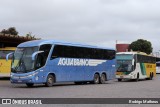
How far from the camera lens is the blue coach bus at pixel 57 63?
967 inches

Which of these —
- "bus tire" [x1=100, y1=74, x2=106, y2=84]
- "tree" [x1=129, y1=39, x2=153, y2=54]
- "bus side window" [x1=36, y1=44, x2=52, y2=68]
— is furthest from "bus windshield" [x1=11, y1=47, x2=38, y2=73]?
"tree" [x1=129, y1=39, x2=153, y2=54]

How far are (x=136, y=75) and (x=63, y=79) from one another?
1323 cm

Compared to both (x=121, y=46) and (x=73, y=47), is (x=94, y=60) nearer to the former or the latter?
(x=73, y=47)

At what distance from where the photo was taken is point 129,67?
125ft

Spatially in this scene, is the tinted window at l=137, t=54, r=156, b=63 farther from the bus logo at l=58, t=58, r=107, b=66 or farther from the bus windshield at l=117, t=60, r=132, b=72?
the bus logo at l=58, t=58, r=107, b=66

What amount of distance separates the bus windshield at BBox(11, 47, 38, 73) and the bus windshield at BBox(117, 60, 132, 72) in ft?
49.4

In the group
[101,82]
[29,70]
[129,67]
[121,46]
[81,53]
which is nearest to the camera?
[29,70]

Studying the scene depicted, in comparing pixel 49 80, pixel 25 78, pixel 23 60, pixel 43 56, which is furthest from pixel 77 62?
pixel 25 78

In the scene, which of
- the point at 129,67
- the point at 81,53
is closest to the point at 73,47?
the point at 81,53

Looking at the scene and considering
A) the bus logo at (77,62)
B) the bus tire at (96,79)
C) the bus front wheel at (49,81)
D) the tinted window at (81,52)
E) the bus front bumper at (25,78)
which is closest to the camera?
the bus front bumper at (25,78)

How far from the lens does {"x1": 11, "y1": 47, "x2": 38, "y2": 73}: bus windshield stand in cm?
2455

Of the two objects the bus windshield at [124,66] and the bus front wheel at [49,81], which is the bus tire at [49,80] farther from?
the bus windshield at [124,66]

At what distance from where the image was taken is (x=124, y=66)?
126ft

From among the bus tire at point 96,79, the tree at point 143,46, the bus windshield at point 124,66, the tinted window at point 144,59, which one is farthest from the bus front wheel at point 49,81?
the tree at point 143,46
